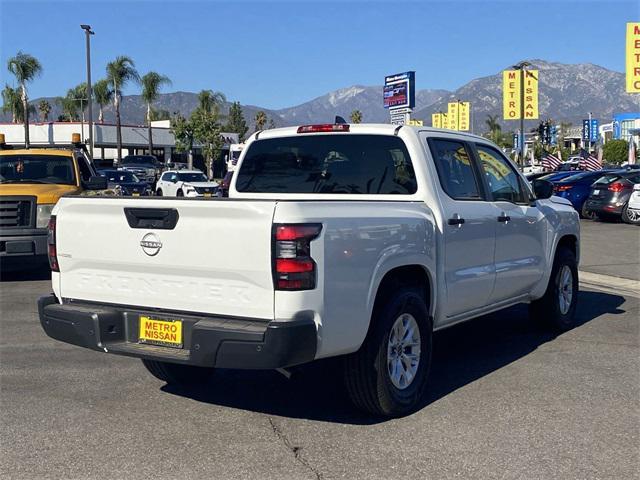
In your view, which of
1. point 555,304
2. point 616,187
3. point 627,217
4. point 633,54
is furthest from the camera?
point 633,54

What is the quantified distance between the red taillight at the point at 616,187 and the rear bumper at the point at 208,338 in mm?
19681

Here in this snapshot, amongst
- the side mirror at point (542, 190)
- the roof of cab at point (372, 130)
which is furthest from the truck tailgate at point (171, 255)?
the side mirror at point (542, 190)

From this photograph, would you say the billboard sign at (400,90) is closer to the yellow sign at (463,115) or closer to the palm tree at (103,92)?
the yellow sign at (463,115)

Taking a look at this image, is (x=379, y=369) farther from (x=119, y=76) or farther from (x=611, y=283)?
(x=119, y=76)

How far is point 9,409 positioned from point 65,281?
1.00 metres

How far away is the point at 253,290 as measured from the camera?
435 cm

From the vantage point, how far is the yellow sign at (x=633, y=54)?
25.9 metres

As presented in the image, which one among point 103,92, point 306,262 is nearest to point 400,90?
point 306,262

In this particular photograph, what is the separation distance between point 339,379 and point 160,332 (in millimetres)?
1924

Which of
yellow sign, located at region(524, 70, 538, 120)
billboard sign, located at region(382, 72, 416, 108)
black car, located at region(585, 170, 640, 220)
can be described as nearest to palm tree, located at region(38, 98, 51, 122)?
yellow sign, located at region(524, 70, 538, 120)

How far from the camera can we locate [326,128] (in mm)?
6266

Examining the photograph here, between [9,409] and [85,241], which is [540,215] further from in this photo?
[9,409]

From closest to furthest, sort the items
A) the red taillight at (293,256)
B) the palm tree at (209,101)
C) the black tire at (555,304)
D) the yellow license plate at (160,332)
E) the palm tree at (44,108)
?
the red taillight at (293,256) → the yellow license plate at (160,332) → the black tire at (555,304) → the palm tree at (209,101) → the palm tree at (44,108)

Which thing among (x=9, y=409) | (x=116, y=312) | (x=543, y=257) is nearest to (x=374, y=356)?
(x=116, y=312)
